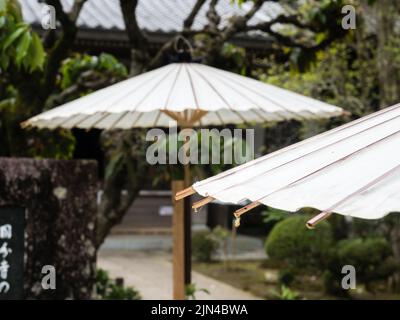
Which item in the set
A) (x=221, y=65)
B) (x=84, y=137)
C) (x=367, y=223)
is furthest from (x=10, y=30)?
(x=84, y=137)

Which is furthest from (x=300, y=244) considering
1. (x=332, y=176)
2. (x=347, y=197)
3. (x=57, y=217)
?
(x=347, y=197)

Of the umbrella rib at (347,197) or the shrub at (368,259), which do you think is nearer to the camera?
the umbrella rib at (347,197)

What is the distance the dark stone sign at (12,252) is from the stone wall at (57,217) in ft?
0.15

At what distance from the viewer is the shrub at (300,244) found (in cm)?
880

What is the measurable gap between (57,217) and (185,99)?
1.44m

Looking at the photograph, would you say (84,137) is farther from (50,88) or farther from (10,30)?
(10,30)

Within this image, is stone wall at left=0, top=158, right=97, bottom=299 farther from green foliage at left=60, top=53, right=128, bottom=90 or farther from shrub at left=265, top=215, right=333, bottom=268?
shrub at left=265, top=215, right=333, bottom=268

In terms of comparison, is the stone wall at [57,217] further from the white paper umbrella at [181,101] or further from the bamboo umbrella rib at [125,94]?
the bamboo umbrella rib at [125,94]

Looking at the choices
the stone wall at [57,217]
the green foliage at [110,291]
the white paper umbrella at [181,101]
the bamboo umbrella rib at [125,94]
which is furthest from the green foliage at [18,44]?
the green foliage at [110,291]

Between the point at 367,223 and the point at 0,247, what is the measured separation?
609 cm

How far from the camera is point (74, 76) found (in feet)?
23.2

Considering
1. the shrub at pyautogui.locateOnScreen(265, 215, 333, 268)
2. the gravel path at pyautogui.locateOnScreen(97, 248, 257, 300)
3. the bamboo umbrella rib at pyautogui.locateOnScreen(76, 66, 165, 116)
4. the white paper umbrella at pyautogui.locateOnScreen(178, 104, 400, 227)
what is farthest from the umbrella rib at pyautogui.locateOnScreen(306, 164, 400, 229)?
the shrub at pyautogui.locateOnScreen(265, 215, 333, 268)

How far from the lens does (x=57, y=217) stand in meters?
4.93

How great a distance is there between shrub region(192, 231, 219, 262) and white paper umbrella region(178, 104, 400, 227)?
861cm
